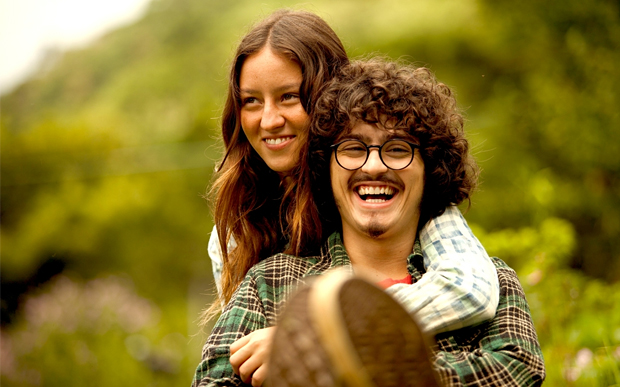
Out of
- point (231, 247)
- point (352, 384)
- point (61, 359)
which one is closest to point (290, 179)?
point (231, 247)

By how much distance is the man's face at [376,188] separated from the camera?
2.42m

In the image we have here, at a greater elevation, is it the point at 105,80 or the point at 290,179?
the point at 105,80

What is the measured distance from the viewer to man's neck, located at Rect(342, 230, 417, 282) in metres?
2.57

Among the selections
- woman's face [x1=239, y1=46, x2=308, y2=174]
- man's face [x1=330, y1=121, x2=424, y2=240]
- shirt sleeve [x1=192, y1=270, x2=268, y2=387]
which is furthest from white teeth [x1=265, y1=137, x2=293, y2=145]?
shirt sleeve [x1=192, y1=270, x2=268, y2=387]

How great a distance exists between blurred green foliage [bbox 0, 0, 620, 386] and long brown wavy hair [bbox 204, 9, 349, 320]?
0.73 meters

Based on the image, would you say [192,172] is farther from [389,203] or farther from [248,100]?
[389,203]

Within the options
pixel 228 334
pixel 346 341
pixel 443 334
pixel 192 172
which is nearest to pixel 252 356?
pixel 228 334

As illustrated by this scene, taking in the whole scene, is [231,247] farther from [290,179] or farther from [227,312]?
[227,312]

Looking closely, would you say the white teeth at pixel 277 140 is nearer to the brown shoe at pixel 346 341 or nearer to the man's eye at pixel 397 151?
the man's eye at pixel 397 151

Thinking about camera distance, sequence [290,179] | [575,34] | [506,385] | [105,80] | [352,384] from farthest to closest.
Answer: [105,80], [575,34], [290,179], [506,385], [352,384]

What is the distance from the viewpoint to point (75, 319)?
6676mm

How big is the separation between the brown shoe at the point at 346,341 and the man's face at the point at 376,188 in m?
0.96

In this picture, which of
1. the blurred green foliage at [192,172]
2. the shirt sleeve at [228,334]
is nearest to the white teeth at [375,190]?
the shirt sleeve at [228,334]

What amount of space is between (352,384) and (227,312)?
1.14 meters
